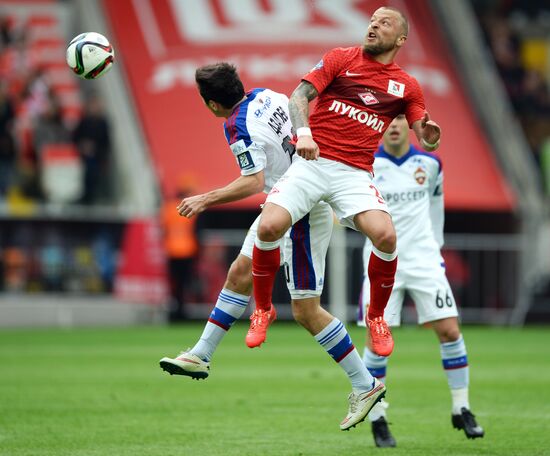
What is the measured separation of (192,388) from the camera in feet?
41.4

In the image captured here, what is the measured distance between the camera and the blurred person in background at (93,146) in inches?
873

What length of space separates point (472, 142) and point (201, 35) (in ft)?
18.8

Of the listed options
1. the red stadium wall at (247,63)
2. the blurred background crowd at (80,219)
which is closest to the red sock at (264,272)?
the blurred background crowd at (80,219)

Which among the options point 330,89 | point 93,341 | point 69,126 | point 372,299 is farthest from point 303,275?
point 69,126

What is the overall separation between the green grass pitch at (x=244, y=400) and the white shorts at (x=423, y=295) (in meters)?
0.86

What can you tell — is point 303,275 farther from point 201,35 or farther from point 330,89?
Answer: point 201,35

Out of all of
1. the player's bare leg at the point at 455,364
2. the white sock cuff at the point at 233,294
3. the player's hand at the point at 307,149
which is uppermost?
the player's hand at the point at 307,149

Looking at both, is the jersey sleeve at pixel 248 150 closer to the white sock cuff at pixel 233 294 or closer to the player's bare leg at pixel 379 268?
the player's bare leg at pixel 379 268

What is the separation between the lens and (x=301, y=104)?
7777 mm

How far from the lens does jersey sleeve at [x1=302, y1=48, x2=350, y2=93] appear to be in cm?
797

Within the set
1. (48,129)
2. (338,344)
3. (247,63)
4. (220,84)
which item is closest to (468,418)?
(338,344)

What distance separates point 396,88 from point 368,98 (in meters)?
0.21

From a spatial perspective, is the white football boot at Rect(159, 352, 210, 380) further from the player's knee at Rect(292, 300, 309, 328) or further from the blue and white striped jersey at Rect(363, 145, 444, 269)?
the blue and white striped jersey at Rect(363, 145, 444, 269)

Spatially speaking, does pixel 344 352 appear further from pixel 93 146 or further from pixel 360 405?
pixel 93 146
